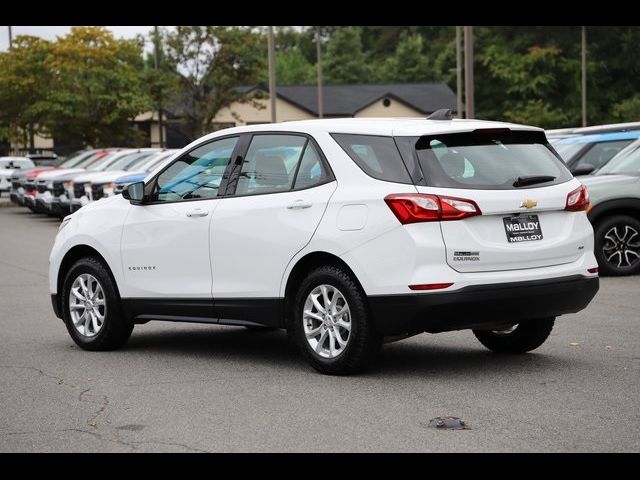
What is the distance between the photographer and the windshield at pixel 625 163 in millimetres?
15953

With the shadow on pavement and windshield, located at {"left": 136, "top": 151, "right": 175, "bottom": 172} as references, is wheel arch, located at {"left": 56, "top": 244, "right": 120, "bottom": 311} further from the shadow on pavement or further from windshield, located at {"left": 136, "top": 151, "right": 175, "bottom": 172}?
windshield, located at {"left": 136, "top": 151, "right": 175, "bottom": 172}

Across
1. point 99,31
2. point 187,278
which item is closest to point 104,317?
point 187,278

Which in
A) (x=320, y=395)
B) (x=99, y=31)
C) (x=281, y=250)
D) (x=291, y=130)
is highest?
(x=99, y=31)

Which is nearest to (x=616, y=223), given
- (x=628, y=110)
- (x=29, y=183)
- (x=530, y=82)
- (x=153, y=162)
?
(x=153, y=162)

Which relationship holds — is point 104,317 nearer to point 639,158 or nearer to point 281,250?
point 281,250

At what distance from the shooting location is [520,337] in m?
9.32

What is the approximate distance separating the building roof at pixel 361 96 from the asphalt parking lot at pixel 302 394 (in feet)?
235

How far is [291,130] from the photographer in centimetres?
→ 902

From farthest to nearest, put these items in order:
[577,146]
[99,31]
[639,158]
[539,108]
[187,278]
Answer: [539,108]
[99,31]
[577,146]
[639,158]
[187,278]


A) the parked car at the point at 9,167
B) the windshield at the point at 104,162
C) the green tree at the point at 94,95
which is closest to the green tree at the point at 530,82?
the green tree at the point at 94,95

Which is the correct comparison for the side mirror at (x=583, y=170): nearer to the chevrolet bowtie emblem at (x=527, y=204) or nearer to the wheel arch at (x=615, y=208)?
the wheel arch at (x=615, y=208)

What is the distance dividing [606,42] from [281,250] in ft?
260

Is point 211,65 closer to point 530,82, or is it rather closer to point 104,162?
point 104,162
